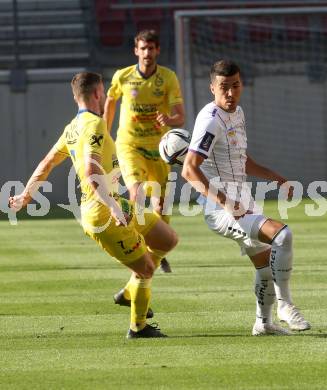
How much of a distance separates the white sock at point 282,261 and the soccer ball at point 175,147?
3.41 feet

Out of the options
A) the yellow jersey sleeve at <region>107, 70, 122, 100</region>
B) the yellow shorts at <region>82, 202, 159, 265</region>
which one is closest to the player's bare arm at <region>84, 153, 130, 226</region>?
the yellow shorts at <region>82, 202, 159, 265</region>

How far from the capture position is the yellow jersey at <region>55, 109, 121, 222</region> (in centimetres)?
852

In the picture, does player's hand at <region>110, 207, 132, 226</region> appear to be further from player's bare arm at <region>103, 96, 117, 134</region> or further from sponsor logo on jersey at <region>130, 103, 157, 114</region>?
sponsor logo on jersey at <region>130, 103, 157, 114</region>

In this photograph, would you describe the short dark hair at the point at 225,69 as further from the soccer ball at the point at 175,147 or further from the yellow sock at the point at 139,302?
the yellow sock at the point at 139,302

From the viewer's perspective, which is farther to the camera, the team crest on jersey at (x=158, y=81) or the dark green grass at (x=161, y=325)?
the team crest on jersey at (x=158, y=81)

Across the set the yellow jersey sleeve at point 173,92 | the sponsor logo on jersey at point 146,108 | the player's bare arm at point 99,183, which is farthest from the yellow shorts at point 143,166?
the player's bare arm at point 99,183


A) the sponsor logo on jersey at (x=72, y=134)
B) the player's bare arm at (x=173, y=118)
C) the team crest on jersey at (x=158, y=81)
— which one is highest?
the sponsor logo on jersey at (x=72, y=134)

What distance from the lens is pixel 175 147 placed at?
8.98 m

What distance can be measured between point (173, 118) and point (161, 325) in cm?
371

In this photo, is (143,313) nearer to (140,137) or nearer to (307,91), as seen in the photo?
(140,137)

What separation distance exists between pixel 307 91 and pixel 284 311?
16028 millimetres

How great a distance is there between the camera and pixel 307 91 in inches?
953

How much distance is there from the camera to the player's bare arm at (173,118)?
12164mm

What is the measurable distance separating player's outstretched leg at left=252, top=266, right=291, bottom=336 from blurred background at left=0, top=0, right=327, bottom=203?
13983mm
